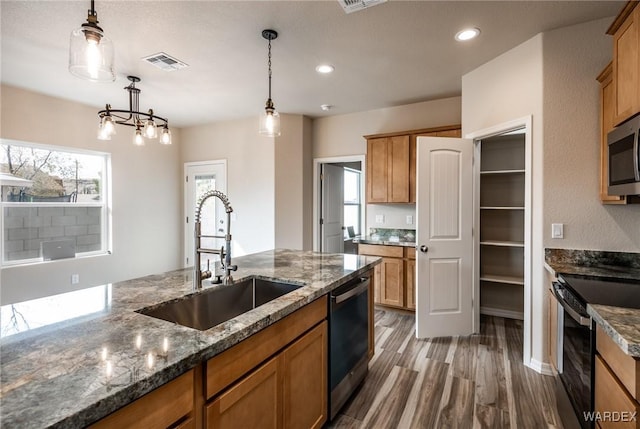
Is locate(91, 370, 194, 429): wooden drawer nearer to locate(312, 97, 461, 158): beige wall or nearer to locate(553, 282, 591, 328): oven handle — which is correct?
locate(553, 282, 591, 328): oven handle

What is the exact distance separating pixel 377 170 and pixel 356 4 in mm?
2298

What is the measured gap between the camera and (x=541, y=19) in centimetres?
230

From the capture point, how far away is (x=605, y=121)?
7.30ft

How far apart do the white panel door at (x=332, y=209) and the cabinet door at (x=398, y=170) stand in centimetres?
130

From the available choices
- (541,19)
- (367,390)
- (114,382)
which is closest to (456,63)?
(541,19)

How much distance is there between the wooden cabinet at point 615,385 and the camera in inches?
41.8

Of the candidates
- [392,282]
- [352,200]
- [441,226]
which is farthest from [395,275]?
[352,200]

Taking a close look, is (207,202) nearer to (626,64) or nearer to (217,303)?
(217,303)

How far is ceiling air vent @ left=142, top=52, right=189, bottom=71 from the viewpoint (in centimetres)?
285

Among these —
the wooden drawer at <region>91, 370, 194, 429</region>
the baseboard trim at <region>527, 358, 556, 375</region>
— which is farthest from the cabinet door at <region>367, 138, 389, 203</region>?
the wooden drawer at <region>91, 370, 194, 429</region>

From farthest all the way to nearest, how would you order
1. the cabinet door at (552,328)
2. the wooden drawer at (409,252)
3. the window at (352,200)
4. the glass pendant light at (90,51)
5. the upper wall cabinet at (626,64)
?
the window at (352,200) → the wooden drawer at (409,252) → the cabinet door at (552,328) → the upper wall cabinet at (626,64) → the glass pendant light at (90,51)

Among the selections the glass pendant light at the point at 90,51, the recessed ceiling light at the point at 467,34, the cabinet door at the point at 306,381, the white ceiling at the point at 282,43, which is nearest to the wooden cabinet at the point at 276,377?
the cabinet door at the point at 306,381

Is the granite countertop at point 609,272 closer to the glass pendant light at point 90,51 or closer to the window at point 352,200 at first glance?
the glass pendant light at point 90,51

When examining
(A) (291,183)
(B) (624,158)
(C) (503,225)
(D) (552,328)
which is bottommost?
(D) (552,328)
